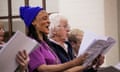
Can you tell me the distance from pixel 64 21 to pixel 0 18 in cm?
148

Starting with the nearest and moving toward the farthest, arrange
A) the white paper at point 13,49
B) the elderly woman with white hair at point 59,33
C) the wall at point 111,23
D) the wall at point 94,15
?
1. the white paper at point 13,49
2. the elderly woman with white hair at point 59,33
3. the wall at point 94,15
4. the wall at point 111,23

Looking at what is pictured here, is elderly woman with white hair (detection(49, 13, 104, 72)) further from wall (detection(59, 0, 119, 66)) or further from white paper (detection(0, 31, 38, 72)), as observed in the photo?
wall (detection(59, 0, 119, 66))

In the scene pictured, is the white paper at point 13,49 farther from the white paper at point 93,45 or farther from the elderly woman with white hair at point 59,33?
the elderly woman with white hair at point 59,33

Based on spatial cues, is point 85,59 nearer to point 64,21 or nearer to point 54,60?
point 54,60

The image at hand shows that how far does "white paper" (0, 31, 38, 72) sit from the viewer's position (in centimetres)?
150

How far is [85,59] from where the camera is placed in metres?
1.74

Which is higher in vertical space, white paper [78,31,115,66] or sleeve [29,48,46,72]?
white paper [78,31,115,66]

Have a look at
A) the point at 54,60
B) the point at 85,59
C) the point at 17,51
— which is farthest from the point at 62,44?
the point at 17,51

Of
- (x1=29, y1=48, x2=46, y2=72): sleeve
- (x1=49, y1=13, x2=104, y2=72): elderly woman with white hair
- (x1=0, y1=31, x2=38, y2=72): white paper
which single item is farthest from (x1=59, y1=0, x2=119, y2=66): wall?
(x1=0, y1=31, x2=38, y2=72): white paper

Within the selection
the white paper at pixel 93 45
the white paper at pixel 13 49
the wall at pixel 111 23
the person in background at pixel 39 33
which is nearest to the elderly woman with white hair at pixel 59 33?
the person in background at pixel 39 33

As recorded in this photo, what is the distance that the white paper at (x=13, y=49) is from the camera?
4.91ft

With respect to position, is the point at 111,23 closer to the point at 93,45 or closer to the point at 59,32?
the point at 59,32

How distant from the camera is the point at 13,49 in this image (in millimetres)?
1526

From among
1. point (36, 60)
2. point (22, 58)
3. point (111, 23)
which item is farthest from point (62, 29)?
point (111, 23)
